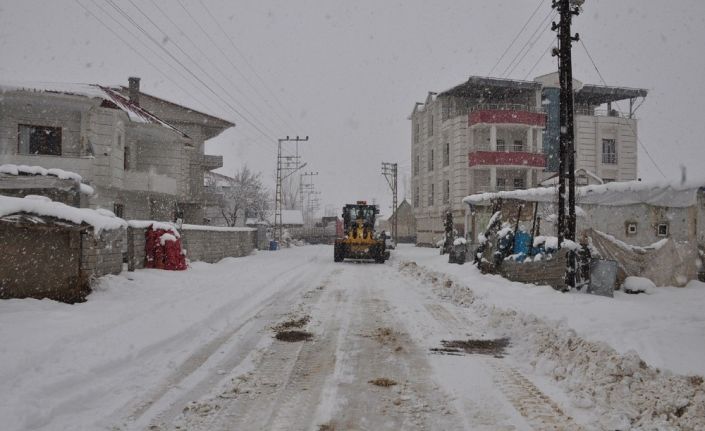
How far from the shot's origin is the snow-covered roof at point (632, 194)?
588 inches

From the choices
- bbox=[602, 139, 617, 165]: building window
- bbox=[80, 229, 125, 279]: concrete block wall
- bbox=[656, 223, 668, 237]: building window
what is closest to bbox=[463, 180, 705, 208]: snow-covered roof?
bbox=[656, 223, 668, 237]: building window

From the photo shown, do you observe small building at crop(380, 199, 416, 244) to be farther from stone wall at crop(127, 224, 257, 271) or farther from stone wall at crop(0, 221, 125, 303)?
stone wall at crop(0, 221, 125, 303)

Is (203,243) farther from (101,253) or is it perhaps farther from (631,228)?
(631,228)

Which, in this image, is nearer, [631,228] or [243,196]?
[631,228]

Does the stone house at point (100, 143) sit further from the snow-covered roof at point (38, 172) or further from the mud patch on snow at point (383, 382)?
the mud patch on snow at point (383, 382)

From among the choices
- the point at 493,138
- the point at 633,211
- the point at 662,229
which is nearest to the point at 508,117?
the point at 493,138

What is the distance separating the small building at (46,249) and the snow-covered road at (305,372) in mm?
406

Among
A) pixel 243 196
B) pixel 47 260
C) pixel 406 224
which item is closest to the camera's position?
pixel 47 260

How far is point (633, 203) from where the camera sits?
52.3ft

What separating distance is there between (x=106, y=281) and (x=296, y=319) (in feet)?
14.9

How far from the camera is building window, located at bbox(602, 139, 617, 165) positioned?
39344 millimetres

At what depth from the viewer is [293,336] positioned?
22.5 feet

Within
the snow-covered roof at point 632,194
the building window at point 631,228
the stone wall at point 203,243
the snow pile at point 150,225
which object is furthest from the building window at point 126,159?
the building window at point 631,228

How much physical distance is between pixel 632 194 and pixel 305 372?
14.5 meters
